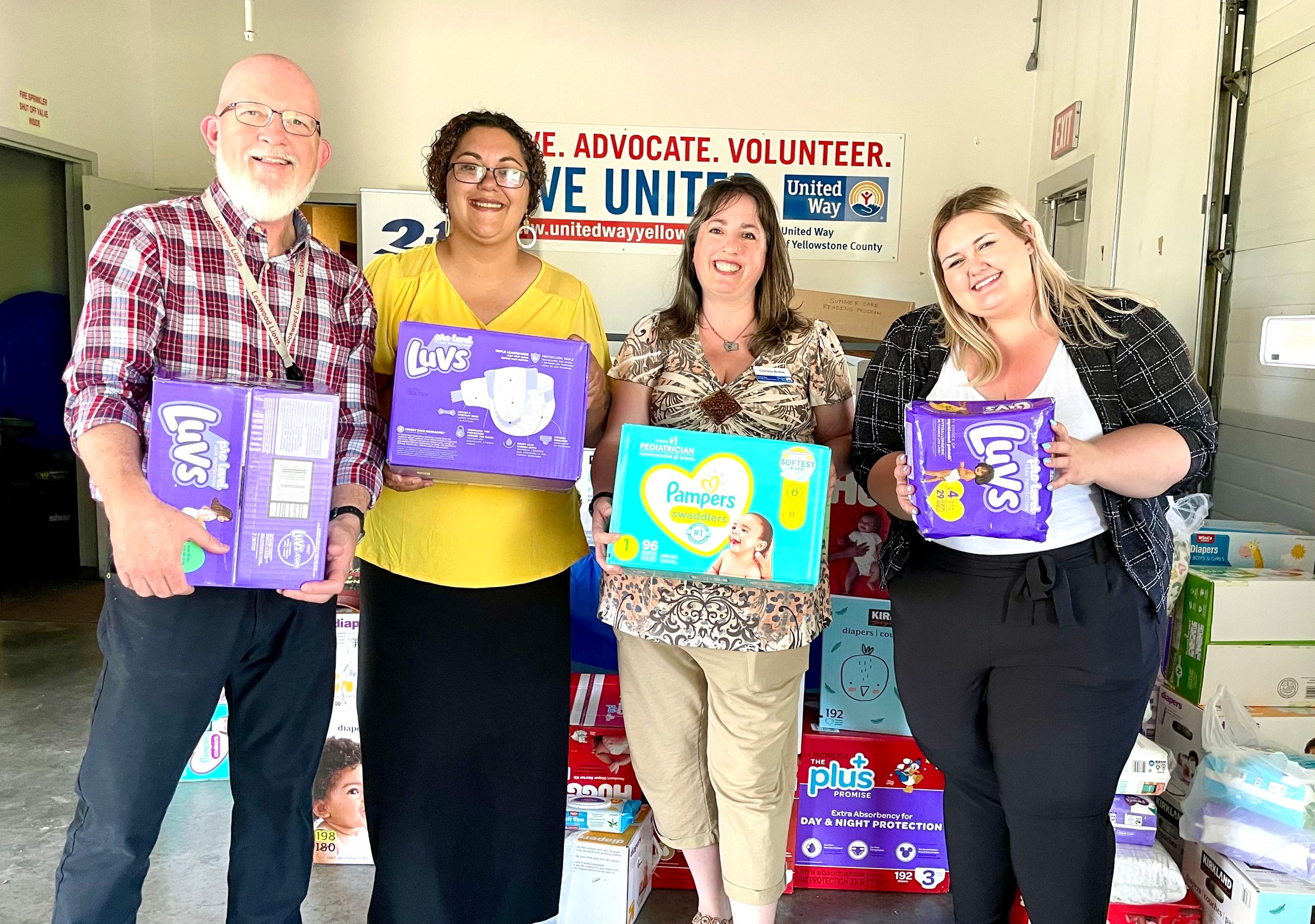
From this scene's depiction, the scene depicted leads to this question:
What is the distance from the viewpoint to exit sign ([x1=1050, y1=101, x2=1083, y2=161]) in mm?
4426

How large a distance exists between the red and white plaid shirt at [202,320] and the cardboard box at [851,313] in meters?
3.72

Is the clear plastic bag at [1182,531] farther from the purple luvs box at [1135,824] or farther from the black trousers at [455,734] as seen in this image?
the black trousers at [455,734]

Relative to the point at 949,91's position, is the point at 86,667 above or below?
below

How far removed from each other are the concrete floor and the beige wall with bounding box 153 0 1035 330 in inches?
134

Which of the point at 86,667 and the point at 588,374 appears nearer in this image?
the point at 588,374

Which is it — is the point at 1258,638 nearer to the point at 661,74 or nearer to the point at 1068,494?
the point at 1068,494

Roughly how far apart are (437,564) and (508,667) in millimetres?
249

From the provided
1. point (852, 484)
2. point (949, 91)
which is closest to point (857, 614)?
point (852, 484)

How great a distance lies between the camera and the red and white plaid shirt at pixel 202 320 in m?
1.35

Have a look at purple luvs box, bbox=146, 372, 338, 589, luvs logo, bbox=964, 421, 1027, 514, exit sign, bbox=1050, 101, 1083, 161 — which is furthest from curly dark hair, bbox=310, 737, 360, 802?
exit sign, bbox=1050, 101, 1083, 161

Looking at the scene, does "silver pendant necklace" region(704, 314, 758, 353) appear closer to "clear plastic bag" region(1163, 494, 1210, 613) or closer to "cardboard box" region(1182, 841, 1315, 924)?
"clear plastic bag" region(1163, 494, 1210, 613)

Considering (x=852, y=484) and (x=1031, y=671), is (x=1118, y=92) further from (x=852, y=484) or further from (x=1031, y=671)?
(x=1031, y=671)

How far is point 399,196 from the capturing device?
5.37 metres

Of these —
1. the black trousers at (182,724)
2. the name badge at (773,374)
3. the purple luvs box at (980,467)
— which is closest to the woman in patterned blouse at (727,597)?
the name badge at (773,374)
